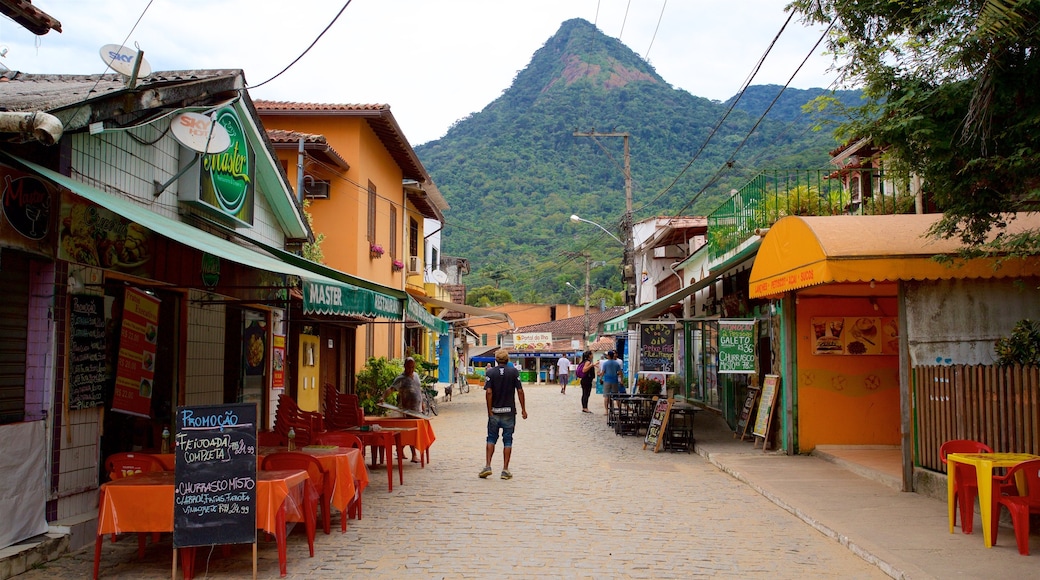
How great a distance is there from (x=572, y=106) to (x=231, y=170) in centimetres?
6480

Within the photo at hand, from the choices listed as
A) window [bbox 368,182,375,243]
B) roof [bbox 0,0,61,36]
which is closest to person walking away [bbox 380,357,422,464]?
roof [bbox 0,0,61,36]

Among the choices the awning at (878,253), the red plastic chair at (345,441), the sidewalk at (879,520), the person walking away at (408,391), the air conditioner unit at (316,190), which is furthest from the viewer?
the air conditioner unit at (316,190)

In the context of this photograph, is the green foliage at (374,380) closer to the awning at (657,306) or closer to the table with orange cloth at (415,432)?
the awning at (657,306)

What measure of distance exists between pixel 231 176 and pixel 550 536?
→ 635cm

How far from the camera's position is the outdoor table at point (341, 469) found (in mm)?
7855

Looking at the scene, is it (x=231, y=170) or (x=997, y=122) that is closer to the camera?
(x=997, y=122)

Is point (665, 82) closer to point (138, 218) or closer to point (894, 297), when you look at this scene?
point (894, 297)

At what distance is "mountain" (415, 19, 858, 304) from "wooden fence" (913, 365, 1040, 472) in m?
31.3

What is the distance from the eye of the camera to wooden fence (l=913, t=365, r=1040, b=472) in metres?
7.92

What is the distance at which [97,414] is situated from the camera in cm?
780

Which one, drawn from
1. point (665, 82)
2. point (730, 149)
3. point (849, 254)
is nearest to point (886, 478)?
point (849, 254)

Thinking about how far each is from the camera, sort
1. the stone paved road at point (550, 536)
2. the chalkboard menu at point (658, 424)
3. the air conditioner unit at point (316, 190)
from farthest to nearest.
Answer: the air conditioner unit at point (316, 190)
the chalkboard menu at point (658, 424)
the stone paved road at point (550, 536)

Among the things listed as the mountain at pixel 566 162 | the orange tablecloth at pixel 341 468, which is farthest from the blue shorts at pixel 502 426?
the mountain at pixel 566 162

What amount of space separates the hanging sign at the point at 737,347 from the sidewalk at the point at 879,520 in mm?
1768
